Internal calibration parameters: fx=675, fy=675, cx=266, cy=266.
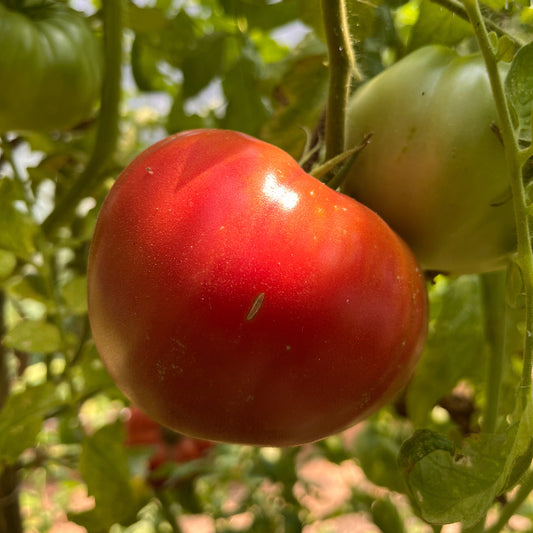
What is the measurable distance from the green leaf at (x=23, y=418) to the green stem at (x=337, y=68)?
246 mm

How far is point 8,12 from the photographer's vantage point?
532 mm

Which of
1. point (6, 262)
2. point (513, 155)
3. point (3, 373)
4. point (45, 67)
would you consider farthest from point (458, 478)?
point (3, 373)

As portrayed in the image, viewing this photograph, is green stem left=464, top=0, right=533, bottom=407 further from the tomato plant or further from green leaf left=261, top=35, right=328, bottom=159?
green leaf left=261, top=35, right=328, bottom=159

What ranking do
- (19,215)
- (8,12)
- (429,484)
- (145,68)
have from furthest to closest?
(145,68) → (8,12) → (19,215) → (429,484)

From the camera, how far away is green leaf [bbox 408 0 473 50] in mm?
375

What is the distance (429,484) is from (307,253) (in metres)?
0.10

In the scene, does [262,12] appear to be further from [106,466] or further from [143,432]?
[143,432]

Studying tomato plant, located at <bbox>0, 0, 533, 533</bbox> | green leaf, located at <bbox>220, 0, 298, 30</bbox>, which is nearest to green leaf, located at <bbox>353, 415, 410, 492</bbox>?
tomato plant, located at <bbox>0, 0, 533, 533</bbox>

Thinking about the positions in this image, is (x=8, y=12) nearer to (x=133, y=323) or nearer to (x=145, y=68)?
(x=145, y=68)

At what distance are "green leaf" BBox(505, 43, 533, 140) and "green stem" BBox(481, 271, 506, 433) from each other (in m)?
0.24

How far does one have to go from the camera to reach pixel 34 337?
45 cm

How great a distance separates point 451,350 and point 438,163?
9.8 inches

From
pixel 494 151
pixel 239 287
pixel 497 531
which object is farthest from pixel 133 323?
pixel 497 531

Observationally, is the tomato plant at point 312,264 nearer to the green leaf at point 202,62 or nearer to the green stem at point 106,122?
the green stem at point 106,122
